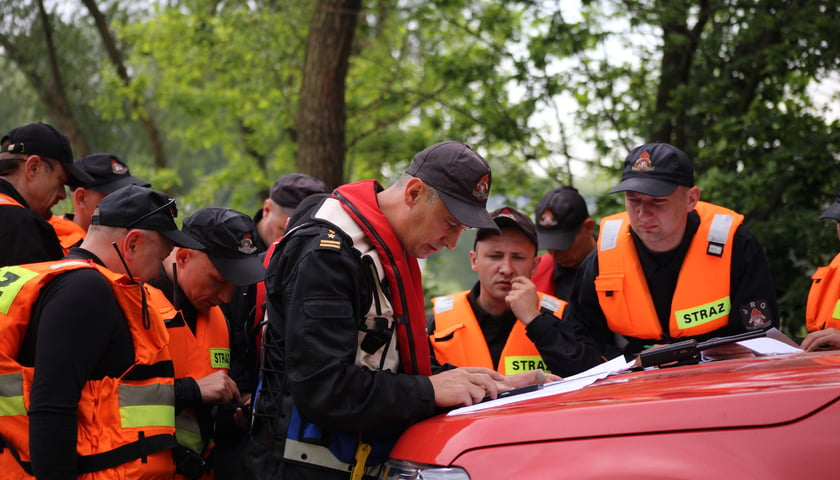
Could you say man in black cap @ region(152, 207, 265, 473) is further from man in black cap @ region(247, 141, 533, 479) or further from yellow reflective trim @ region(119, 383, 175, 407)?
man in black cap @ region(247, 141, 533, 479)

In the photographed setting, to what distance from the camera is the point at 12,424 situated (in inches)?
114

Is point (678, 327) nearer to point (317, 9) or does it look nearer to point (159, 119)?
point (317, 9)

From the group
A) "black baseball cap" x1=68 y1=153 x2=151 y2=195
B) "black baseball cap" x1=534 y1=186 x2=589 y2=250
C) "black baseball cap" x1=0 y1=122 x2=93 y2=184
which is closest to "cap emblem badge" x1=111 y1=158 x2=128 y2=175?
"black baseball cap" x1=68 y1=153 x2=151 y2=195

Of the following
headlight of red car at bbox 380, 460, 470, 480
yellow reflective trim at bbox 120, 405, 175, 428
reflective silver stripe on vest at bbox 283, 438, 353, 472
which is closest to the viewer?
headlight of red car at bbox 380, 460, 470, 480

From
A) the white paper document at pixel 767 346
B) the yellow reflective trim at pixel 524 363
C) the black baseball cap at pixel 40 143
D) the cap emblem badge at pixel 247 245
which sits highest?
the black baseball cap at pixel 40 143

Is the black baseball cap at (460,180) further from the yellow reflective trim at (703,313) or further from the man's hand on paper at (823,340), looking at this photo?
the man's hand on paper at (823,340)

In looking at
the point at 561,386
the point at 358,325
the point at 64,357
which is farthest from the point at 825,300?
the point at 64,357

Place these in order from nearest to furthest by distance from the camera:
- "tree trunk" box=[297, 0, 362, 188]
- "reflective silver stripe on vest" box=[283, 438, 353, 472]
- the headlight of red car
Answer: the headlight of red car < "reflective silver stripe on vest" box=[283, 438, 353, 472] < "tree trunk" box=[297, 0, 362, 188]

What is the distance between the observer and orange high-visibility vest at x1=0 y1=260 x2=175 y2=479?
9.29ft

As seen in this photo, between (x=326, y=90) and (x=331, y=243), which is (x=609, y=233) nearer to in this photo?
(x=331, y=243)

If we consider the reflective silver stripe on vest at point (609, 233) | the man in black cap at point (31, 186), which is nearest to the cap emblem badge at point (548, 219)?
the reflective silver stripe on vest at point (609, 233)

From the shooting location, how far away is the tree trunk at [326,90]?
9.23 m

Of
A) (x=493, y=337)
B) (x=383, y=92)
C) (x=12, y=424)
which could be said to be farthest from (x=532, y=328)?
(x=383, y=92)

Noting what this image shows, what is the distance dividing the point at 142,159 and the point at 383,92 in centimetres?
968
